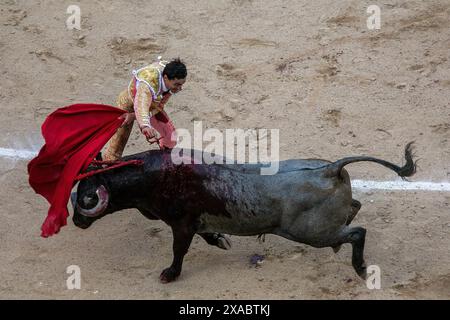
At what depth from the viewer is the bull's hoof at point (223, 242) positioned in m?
7.08

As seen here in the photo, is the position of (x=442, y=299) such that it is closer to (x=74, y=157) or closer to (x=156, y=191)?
(x=156, y=191)

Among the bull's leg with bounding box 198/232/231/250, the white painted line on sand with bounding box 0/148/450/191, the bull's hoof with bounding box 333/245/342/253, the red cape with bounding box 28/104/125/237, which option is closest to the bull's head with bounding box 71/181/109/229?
the red cape with bounding box 28/104/125/237

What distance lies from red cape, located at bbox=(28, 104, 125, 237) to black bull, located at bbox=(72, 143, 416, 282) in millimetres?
196

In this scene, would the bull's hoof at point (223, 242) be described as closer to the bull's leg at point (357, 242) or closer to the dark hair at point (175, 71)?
the bull's leg at point (357, 242)

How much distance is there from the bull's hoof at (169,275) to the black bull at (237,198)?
5 centimetres

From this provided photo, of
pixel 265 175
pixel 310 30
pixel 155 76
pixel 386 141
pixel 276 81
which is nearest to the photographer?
pixel 265 175

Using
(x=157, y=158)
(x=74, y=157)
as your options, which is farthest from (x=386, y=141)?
(x=74, y=157)

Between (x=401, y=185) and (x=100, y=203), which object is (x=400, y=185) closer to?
(x=401, y=185)

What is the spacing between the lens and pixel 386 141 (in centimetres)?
852

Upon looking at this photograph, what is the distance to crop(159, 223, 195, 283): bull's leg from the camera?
6609 millimetres

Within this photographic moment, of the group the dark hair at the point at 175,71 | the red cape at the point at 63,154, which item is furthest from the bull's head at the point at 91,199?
the dark hair at the point at 175,71

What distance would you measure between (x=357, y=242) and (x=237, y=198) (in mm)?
939

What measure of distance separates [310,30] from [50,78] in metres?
2.97

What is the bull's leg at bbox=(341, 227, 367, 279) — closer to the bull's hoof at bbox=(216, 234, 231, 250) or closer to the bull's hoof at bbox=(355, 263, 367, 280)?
the bull's hoof at bbox=(355, 263, 367, 280)
